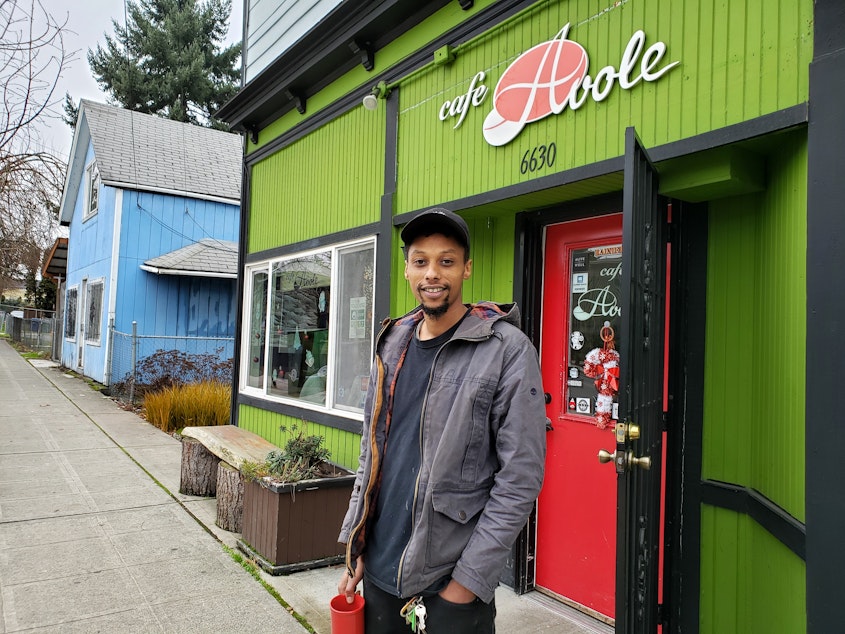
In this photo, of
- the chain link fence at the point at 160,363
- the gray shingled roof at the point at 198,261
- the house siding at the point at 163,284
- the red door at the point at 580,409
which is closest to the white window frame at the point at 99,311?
the house siding at the point at 163,284

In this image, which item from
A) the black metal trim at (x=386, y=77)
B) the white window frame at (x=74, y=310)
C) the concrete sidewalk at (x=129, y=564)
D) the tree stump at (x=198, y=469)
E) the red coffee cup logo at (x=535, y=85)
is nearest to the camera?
the red coffee cup logo at (x=535, y=85)

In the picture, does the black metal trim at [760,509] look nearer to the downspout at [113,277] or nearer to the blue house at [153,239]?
the blue house at [153,239]

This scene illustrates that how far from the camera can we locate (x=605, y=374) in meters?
3.46

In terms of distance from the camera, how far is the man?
1.74 m

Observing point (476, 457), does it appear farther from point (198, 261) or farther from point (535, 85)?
point (198, 261)

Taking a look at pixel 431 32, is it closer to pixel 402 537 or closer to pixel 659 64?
pixel 659 64

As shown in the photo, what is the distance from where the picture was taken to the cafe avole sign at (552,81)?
3.04 meters

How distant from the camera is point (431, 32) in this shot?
15.1 feet

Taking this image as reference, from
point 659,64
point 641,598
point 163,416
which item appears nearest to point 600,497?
point 641,598

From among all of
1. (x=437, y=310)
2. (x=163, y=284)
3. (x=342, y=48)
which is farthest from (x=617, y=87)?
(x=163, y=284)

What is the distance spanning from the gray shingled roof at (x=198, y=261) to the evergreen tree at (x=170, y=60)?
16.5 m

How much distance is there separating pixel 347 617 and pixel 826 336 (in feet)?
6.14

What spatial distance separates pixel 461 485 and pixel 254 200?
6.34 meters

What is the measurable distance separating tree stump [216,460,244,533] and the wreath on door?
2987 millimetres
